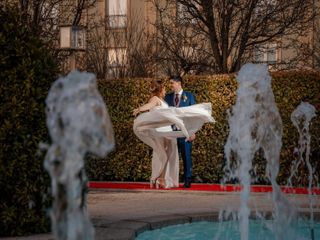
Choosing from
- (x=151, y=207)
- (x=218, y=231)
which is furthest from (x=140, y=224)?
(x=151, y=207)

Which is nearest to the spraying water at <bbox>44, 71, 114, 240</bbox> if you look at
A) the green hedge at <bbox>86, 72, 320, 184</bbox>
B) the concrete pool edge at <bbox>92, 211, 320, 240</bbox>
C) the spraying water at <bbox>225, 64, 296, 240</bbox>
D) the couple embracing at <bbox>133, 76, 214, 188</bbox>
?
the concrete pool edge at <bbox>92, 211, 320, 240</bbox>

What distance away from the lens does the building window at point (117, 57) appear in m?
28.3

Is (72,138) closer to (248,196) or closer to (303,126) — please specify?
(248,196)

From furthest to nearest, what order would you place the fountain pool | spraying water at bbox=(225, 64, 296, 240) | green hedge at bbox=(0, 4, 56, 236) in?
spraying water at bbox=(225, 64, 296, 240), the fountain pool, green hedge at bbox=(0, 4, 56, 236)

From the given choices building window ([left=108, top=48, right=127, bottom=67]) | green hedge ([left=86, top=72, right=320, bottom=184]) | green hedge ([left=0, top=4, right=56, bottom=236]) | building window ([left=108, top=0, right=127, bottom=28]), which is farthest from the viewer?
building window ([left=108, top=0, right=127, bottom=28])

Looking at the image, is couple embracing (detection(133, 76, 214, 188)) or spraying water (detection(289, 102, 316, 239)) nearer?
couple embracing (detection(133, 76, 214, 188))

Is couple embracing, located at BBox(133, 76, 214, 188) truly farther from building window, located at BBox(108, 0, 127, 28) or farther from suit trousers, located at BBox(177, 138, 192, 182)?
building window, located at BBox(108, 0, 127, 28)

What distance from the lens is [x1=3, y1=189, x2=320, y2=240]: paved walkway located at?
6887 mm

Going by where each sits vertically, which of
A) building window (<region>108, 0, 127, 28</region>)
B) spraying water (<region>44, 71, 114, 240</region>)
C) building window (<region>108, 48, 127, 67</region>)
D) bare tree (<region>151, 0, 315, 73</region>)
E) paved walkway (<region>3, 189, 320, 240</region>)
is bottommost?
paved walkway (<region>3, 189, 320, 240</region>)

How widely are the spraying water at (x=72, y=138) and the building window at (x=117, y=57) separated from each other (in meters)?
23.6

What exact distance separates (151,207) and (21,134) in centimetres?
324

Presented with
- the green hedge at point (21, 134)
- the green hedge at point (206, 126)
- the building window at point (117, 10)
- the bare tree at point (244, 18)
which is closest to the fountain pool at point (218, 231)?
the green hedge at point (21, 134)

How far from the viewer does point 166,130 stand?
12617mm

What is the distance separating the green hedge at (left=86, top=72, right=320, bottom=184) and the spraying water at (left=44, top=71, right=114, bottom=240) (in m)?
8.84
